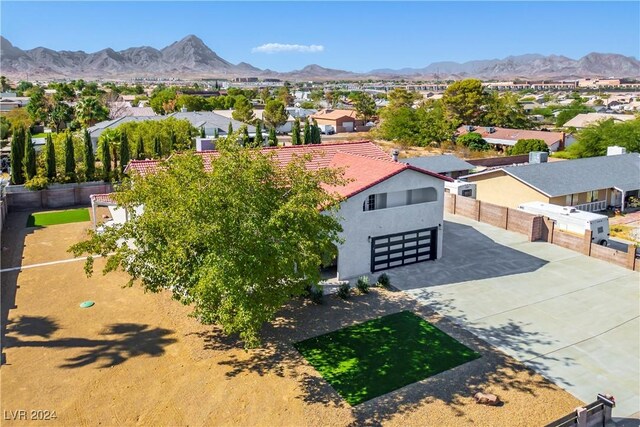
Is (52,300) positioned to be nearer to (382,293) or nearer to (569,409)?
(382,293)

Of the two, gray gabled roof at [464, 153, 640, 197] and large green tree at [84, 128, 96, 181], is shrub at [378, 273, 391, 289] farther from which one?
large green tree at [84, 128, 96, 181]

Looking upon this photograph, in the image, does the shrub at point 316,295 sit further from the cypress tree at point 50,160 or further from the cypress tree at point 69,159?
the cypress tree at point 50,160

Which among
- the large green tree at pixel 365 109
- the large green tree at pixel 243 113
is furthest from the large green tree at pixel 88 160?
the large green tree at pixel 365 109

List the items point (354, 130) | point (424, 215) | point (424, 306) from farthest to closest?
point (354, 130)
point (424, 215)
point (424, 306)

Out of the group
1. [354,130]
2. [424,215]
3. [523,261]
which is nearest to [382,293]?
[424,215]

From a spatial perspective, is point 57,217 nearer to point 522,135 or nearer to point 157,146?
point 157,146

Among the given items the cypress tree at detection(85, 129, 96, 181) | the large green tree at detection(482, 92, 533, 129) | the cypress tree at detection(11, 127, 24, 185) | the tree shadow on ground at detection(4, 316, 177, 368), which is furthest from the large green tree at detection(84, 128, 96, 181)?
the large green tree at detection(482, 92, 533, 129)
